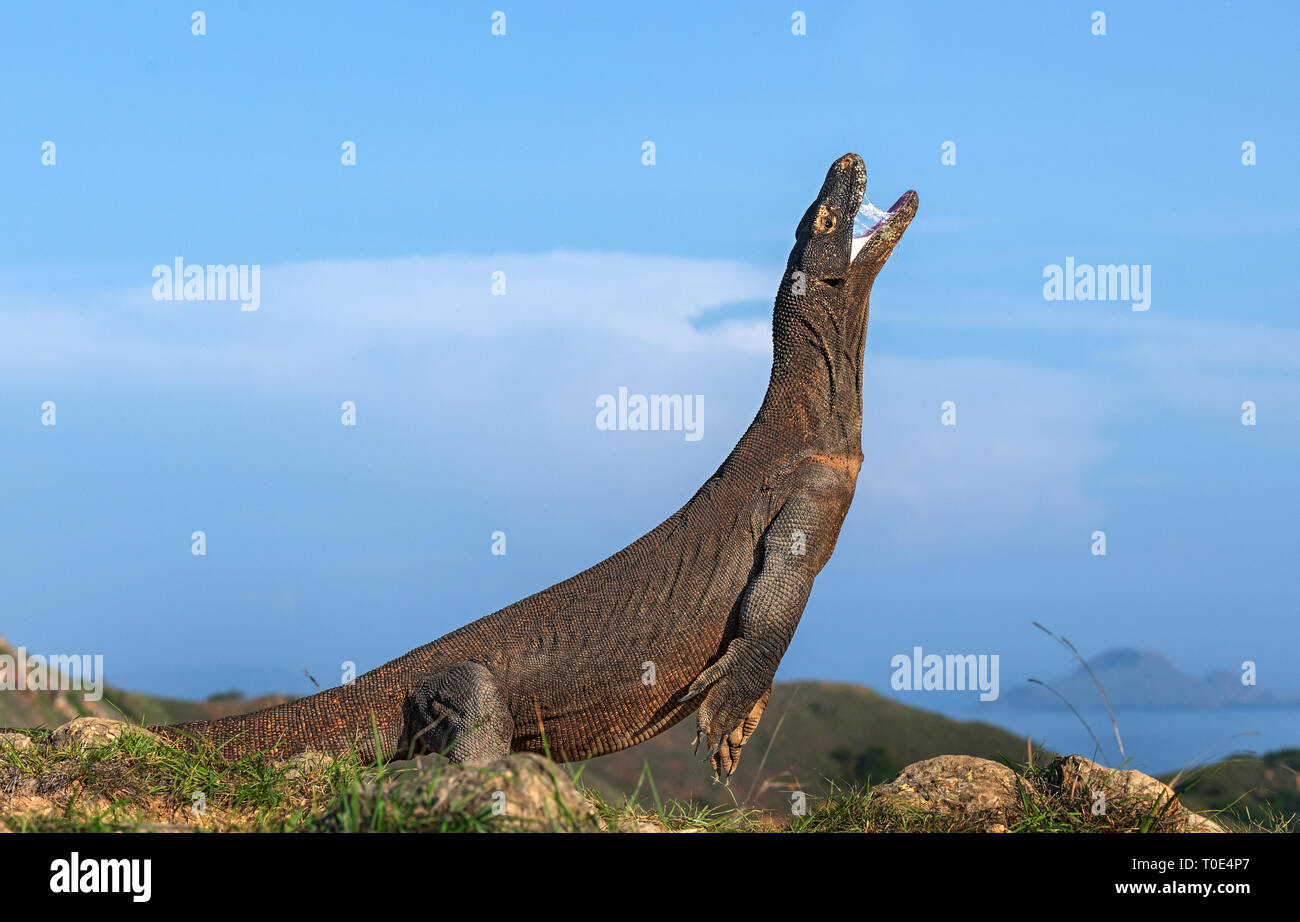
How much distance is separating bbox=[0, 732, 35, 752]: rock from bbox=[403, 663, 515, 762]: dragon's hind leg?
3.26m

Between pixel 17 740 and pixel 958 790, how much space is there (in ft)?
28.1

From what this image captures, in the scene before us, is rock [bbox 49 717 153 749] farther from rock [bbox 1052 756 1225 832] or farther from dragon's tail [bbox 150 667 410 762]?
rock [bbox 1052 756 1225 832]

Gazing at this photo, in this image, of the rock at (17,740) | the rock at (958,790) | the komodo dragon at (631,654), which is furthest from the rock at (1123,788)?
the rock at (17,740)

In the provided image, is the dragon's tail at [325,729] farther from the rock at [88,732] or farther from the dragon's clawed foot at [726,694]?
the dragon's clawed foot at [726,694]

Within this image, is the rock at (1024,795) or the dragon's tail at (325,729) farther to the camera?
the dragon's tail at (325,729)

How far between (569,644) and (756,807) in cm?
226

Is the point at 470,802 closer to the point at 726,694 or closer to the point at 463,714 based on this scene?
the point at 463,714

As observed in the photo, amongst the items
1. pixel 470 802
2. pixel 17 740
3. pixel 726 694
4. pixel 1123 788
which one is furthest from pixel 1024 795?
pixel 17 740

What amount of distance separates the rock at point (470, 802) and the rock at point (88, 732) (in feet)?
15.7

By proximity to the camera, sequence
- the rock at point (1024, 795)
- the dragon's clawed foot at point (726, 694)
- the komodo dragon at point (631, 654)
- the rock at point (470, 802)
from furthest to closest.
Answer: the komodo dragon at point (631, 654) → the dragon's clawed foot at point (726, 694) → the rock at point (1024, 795) → the rock at point (470, 802)

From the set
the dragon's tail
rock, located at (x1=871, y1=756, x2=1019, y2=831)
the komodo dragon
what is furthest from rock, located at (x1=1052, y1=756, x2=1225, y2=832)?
the dragon's tail

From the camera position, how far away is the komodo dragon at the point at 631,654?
10000 mm
